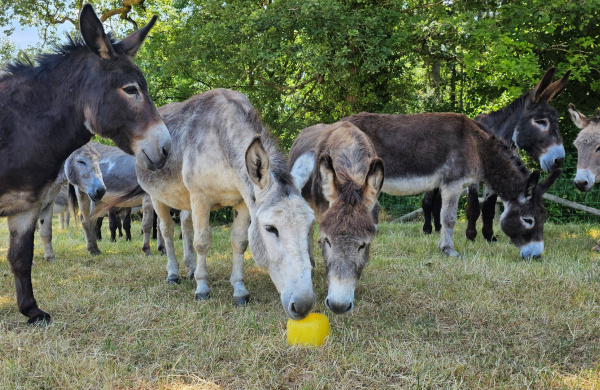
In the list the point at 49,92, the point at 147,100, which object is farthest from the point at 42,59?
the point at 147,100

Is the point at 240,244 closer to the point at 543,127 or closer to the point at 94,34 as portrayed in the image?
the point at 94,34

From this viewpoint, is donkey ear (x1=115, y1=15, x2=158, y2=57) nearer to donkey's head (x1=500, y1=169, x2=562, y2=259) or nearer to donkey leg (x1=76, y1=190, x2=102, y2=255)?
donkey leg (x1=76, y1=190, x2=102, y2=255)

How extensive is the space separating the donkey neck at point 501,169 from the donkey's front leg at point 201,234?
4.20 metres

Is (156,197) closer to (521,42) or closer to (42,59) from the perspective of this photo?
(42,59)

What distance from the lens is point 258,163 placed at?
3221mm

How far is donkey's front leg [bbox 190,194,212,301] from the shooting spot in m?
4.15

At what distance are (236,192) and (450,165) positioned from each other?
358 cm

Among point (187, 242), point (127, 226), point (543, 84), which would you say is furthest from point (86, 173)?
point (543, 84)

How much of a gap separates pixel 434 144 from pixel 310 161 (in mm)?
3379

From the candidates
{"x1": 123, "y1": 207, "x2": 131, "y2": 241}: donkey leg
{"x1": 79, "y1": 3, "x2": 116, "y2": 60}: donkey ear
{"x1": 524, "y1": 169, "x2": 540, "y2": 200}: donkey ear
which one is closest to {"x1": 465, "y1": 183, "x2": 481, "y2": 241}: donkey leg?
{"x1": 524, "y1": 169, "x2": 540, "y2": 200}: donkey ear

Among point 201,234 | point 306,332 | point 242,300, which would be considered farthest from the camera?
→ point 201,234

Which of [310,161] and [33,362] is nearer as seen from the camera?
[33,362]

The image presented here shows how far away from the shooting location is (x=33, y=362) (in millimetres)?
2672

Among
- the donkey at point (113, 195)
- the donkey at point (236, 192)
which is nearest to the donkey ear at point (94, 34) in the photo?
the donkey at point (236, 192)
